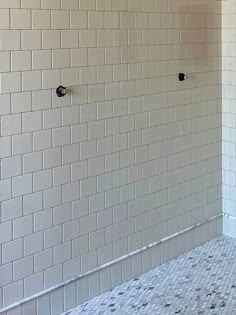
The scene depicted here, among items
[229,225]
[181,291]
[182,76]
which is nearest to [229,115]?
[182,76]

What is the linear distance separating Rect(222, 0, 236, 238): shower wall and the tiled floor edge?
8 cm

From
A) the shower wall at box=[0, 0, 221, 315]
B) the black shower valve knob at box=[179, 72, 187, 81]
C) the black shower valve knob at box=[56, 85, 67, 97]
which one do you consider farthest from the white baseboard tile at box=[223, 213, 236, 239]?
the black shower valve knob at box=[56, 85, 67, 97]

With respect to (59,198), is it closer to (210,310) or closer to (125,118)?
(125,118)

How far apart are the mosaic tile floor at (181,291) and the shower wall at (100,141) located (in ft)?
0.25

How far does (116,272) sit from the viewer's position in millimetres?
2797

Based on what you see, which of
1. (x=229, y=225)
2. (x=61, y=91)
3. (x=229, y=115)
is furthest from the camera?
(x=229, y=225)

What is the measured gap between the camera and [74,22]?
240cm

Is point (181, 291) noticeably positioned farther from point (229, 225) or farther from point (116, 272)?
point (229, 225)

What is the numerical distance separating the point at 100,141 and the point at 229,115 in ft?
3.41

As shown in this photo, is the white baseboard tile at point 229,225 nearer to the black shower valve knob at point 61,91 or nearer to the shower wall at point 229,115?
the shower wall at point 229,115

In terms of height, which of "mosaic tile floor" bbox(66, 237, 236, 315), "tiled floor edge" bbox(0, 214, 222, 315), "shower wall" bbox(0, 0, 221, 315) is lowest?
"mosaic tile floor" bbox(66, 237, 236, 315)

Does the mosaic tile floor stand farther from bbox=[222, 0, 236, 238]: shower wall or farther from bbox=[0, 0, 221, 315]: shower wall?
bbox=[222, 0, 236, 238]: shower wall

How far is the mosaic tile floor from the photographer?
256 centimetres

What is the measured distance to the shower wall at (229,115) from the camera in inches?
125
